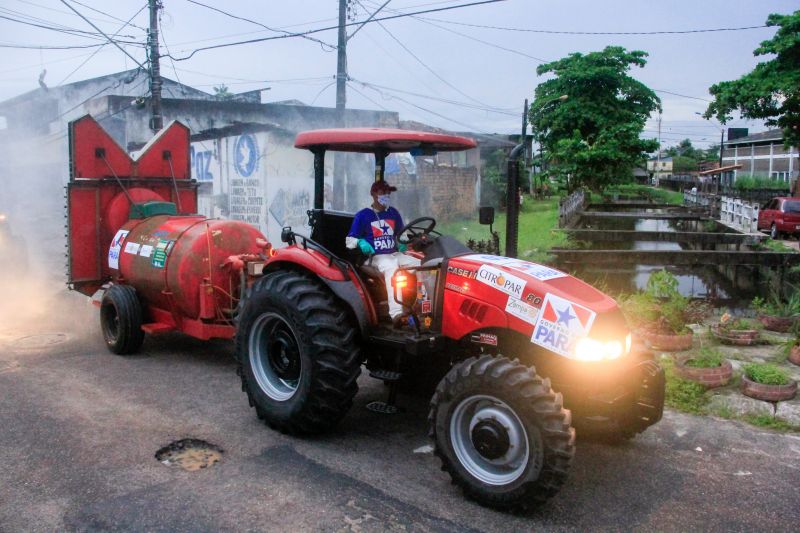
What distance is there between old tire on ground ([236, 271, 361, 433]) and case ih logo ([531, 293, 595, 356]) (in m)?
1.61

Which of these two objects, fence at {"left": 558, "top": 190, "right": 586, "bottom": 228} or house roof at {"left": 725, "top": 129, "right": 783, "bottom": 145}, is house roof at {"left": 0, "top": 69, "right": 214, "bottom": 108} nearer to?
fence at {"left": 558, "top": 190, "right": 586, "bottom": 228}

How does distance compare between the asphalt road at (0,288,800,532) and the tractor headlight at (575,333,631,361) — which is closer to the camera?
the asphalt road at (0,288,800,532)

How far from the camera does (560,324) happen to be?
4445 mm

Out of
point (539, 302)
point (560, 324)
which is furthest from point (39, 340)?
point (560, 324)

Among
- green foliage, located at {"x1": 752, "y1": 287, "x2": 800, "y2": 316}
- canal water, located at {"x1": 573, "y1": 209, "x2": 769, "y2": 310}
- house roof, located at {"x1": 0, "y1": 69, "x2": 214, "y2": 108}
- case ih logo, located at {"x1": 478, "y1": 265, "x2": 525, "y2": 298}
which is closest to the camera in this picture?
case ih logo, located at {"x1": 478, "y1": 265, "x2": 525, "y2": 298}

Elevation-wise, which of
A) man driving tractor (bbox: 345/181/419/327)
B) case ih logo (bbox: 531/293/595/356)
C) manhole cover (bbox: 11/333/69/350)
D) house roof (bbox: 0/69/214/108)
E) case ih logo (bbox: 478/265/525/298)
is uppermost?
house roof (bbox: 0/69/214/108)

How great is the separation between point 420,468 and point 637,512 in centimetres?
157

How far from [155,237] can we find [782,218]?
80.6 ft

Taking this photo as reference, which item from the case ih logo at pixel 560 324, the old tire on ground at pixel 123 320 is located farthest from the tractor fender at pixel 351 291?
the old tire on ground at pixel 123 320

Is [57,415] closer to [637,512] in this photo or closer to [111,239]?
[111,239]

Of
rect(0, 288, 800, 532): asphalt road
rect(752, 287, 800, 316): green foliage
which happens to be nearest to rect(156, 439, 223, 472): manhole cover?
rect(0, 288, 800, 532): asphalt road

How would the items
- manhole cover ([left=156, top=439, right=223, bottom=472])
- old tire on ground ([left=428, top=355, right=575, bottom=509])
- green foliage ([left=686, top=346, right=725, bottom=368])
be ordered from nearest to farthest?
old tire on ground ([left=428, top=355, right=575, bottom=509]) < manhole cover ([left=156, top=439, right=223, bottom=472]) < green foliage ([left=686, top=346, right=725, bottom=368])

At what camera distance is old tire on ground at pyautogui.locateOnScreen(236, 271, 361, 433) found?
5293 mm

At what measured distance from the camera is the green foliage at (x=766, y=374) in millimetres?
6285
